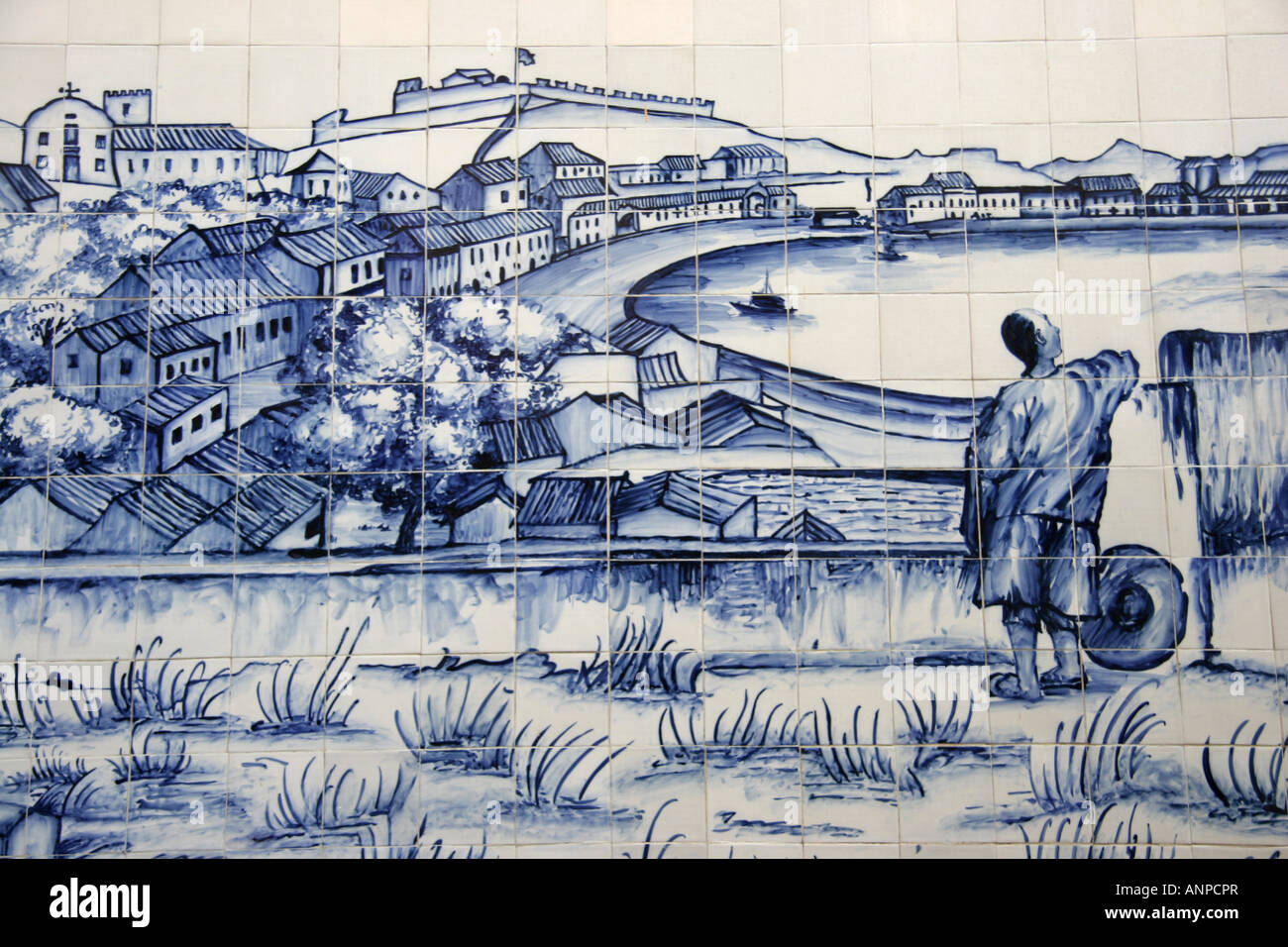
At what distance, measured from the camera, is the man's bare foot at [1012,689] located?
9.31 ft

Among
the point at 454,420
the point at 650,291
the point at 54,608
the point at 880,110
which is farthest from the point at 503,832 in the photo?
the point at 880,110

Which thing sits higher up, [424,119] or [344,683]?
[424,119]

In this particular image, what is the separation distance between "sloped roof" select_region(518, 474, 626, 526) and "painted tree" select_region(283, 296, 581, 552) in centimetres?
18

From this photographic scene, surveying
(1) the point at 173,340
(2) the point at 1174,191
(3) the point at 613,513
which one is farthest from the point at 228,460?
(2) the point at 1174,191

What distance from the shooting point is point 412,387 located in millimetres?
2932

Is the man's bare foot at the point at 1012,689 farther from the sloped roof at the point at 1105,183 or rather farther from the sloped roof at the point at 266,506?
the sloped roof at the point at 266,506

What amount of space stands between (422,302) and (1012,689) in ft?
7.81

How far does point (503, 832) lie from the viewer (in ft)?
9.12

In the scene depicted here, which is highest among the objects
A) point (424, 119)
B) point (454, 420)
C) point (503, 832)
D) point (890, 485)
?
point (424, 119)

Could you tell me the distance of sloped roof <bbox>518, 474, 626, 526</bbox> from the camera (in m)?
2.88

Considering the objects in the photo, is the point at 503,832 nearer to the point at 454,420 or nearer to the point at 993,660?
the point at 454,420

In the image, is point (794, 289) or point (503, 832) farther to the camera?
point (794, 289)

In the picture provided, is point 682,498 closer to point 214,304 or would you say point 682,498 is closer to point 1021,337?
point 1021,337

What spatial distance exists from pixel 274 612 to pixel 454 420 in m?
0.87
